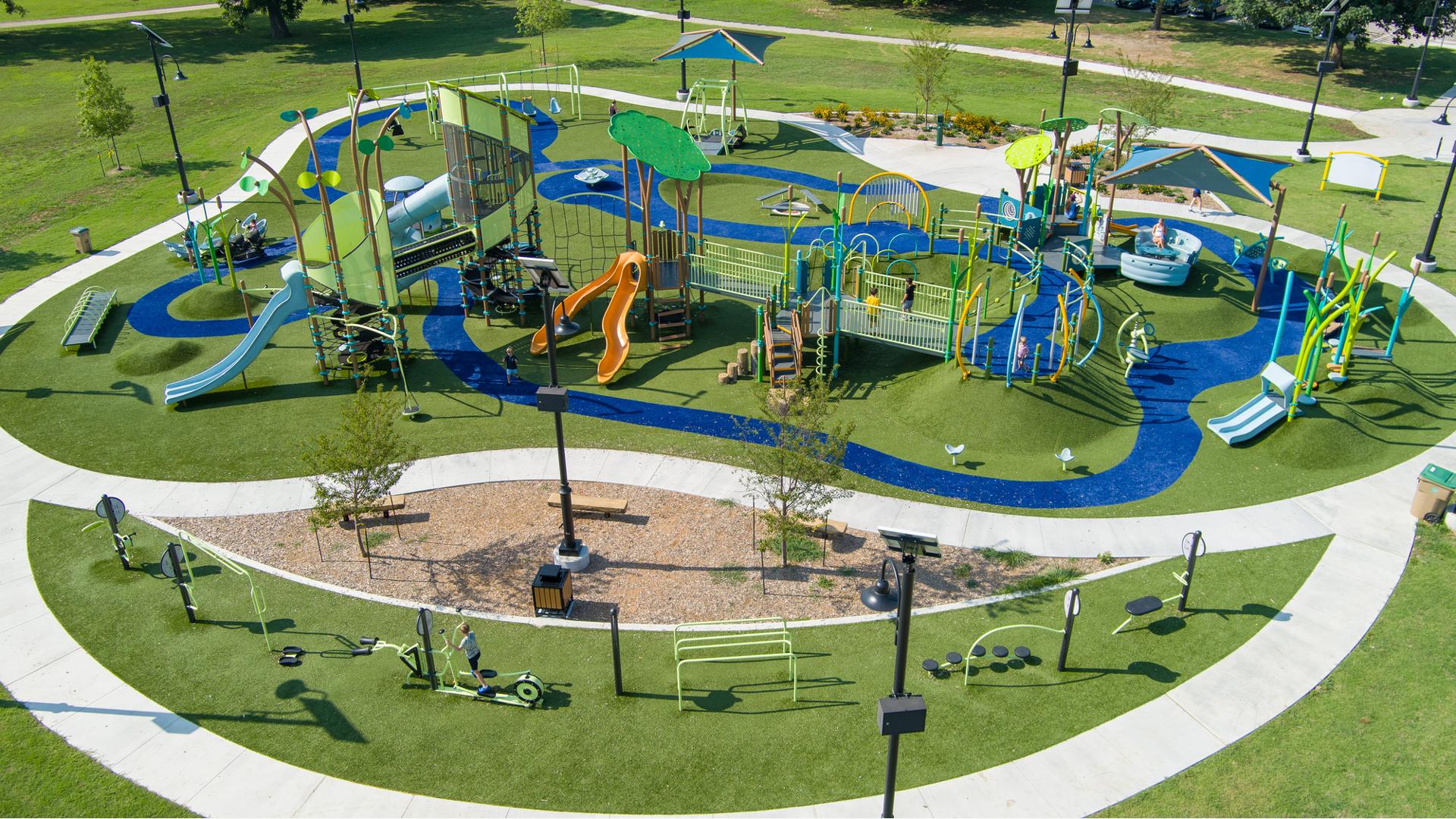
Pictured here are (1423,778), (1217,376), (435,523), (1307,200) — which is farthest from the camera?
(1307,200)

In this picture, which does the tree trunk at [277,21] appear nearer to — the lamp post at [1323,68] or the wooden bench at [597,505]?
the wooden bench at [597,505]

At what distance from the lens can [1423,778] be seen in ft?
48.5

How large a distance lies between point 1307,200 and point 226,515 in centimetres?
3743

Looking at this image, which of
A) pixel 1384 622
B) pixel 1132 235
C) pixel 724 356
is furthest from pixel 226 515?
pixel 1132 235

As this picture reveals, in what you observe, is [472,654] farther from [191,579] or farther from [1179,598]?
[1179,598]

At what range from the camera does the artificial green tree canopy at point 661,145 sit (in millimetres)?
26812

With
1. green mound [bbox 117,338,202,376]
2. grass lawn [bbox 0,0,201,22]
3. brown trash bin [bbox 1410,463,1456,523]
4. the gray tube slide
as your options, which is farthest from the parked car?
grass lawn [bbox 0,0,201,22]

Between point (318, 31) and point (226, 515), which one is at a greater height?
point (318, 31)

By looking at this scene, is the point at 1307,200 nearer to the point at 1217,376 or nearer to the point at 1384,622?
the point at 1217,376

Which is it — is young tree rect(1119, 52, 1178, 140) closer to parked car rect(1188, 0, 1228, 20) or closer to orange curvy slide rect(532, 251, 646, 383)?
parked car rect(1188, 0, 1228, 20)

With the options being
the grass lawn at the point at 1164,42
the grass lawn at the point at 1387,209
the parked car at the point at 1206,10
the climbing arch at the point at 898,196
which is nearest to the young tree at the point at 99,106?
the climbing arch at the point at 898,196

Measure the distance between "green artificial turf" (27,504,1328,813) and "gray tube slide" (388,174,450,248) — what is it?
14.3 m

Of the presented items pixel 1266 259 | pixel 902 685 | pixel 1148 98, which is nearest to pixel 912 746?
pixel 902 685

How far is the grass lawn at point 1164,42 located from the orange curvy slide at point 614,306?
31.1m
